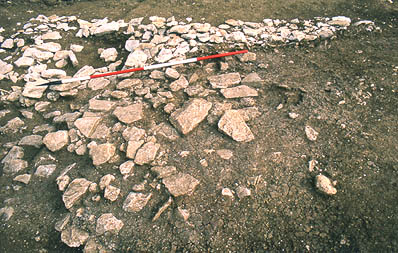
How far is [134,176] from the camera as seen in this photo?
8.00 ft

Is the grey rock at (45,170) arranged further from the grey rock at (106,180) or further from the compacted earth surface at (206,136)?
the grey rock at (106,180)

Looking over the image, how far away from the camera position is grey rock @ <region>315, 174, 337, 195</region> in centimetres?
219

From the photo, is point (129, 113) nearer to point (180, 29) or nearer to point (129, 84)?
point (129, 84)

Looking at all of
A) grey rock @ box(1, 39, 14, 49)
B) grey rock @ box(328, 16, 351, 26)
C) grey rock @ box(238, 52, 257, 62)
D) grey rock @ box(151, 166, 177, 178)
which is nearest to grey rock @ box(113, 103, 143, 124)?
grey rock @ box(151, 166, 177, 178)

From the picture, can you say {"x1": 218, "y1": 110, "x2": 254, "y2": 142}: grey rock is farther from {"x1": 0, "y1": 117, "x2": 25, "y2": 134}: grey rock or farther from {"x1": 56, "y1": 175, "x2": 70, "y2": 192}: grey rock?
{"x1": 0, "y1": 117, "x2": 25, "y2": 134}: grey rock

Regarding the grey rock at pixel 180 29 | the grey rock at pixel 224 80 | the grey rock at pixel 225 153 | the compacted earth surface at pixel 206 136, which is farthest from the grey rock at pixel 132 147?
the grey rock at pixel 180 29

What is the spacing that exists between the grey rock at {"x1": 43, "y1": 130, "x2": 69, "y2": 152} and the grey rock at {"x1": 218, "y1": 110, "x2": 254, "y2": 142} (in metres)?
1.65

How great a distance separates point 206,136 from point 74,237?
1.47m

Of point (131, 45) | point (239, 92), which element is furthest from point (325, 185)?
point (131, 45)

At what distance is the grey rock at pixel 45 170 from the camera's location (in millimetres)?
2578

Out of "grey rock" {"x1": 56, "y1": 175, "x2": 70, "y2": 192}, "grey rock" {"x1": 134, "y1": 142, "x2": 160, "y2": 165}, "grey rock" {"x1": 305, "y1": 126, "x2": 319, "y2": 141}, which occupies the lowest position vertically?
"grey rock" {"x1": 56, "y1": 175, "x2": 70, "y2": 192}

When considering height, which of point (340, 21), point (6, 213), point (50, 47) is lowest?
point (6, 213)

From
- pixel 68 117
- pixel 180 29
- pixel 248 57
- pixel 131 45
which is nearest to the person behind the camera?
pixel 68 117

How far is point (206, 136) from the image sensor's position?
8.84 feet
